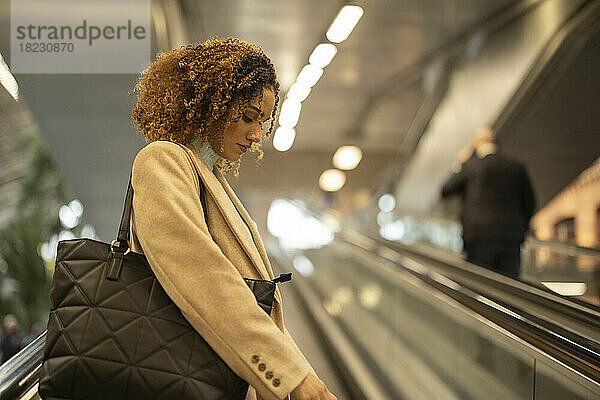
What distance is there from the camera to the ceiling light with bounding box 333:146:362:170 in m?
14.6

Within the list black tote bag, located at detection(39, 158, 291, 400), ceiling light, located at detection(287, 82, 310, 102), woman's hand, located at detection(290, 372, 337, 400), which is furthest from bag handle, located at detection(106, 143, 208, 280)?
ceiling light, located at detection(287, 82, 310, 102)

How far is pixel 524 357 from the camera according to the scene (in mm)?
2334

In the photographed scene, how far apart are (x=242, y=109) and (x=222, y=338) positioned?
0.53 meters

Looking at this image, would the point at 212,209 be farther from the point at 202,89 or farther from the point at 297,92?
the point at 297,92

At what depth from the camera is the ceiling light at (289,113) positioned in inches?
220

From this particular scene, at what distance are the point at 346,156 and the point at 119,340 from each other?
45.0 ft

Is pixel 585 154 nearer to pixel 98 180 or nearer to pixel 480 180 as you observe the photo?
pixel 480 180

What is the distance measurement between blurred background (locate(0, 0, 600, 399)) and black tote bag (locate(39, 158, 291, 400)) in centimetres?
115

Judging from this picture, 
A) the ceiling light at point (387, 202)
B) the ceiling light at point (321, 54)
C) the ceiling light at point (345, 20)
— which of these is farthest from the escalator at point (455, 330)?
the ceiling light at point (387, 202)

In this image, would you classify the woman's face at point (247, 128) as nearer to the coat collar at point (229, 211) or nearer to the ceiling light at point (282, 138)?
the coat collar at point (229, 211)

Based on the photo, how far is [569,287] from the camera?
4.14 m

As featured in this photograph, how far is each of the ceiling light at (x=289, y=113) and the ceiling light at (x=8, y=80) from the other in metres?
2.42

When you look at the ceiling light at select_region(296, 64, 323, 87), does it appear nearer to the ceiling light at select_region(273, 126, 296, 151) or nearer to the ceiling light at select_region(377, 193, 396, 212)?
the ceiling light at select_region(273, 126, 296, 151)

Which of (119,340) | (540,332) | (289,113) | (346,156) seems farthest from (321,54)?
(346,156)
